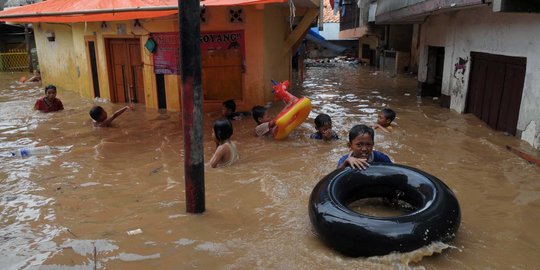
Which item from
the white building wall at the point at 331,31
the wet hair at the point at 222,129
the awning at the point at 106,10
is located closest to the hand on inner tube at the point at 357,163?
the wet hair at the point at 222,129

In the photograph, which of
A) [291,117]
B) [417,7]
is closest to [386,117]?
[291,117]

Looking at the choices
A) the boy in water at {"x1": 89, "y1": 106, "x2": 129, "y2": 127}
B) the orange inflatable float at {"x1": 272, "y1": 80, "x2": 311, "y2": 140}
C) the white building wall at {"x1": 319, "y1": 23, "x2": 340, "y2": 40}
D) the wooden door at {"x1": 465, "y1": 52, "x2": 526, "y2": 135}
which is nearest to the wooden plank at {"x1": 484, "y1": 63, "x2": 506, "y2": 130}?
the wooden door at {"x1": 465, "y1": 52, "x2": 526, "y2": 135}

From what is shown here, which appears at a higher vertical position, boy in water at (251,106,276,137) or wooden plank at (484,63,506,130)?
wooden plank at (484,63,506,130)

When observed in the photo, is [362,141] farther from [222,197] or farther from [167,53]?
[167,53]

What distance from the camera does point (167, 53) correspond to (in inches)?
394

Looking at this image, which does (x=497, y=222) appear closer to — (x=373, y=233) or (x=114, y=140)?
(x=373, y=233)

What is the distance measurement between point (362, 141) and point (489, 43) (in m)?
5.70

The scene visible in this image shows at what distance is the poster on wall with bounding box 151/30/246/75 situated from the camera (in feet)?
32.4

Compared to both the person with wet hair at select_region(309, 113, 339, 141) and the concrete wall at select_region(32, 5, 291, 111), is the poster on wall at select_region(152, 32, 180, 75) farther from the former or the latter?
the person with wet hair at select_region(309, 113, 339, 141)

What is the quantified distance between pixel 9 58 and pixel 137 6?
19.2 m

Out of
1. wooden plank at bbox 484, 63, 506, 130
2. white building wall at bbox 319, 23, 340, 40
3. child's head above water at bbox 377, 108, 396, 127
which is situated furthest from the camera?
white building wall at bbox 319, 23, 340, 40

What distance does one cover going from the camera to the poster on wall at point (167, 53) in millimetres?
9836

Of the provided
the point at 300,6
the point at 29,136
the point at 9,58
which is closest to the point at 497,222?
the point at 29,136

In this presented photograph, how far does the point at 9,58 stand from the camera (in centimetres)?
2195
